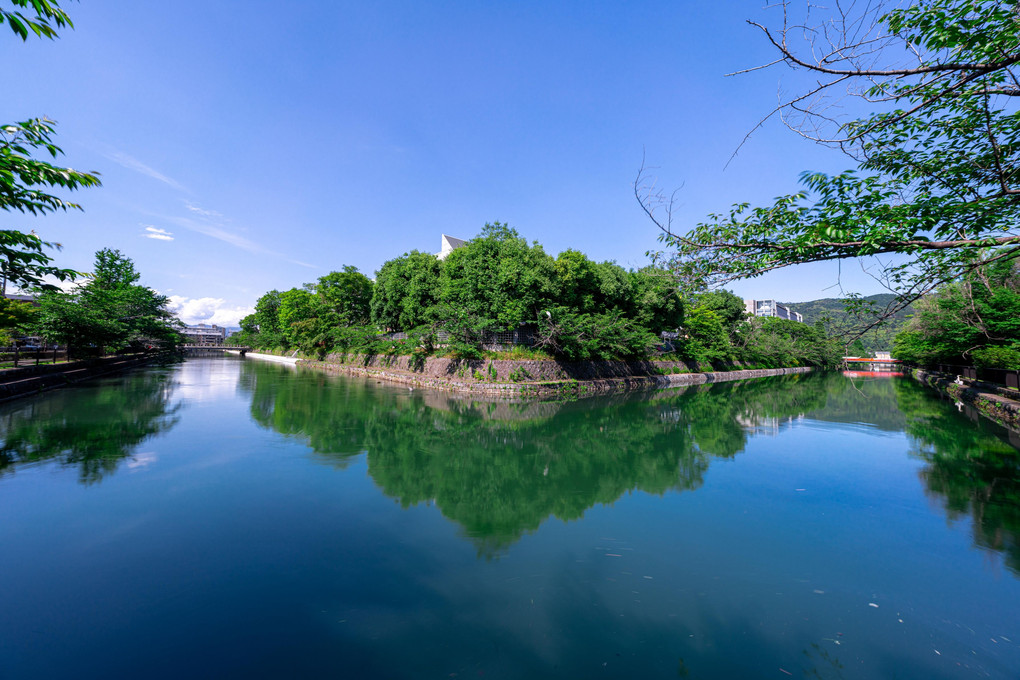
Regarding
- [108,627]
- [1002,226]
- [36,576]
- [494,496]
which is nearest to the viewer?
[108,627]

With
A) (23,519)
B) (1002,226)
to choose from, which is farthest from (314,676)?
(1002,226)

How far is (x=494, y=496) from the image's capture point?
563 cm

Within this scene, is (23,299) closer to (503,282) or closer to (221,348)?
(221,348)

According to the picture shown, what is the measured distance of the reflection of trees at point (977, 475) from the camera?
4750 millimetres

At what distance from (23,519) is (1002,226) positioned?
10662mm

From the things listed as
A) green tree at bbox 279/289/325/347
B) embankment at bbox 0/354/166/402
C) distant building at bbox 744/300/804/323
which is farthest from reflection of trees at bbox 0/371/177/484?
distant building at bbox 744/300/804/323

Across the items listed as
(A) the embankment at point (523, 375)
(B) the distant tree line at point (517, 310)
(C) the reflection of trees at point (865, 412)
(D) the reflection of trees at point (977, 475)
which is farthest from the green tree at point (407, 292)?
(D) the reflection of trees at point (977, 475)

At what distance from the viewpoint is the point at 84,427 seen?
28.7 feet

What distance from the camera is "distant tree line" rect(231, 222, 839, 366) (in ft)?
60.2

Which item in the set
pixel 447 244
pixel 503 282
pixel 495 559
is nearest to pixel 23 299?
pixel 447 244

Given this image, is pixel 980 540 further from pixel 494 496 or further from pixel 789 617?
pixel 494 496

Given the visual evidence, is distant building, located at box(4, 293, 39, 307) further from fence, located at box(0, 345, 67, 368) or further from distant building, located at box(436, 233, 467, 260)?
distant building, located at box(436, 233, 467, 260)

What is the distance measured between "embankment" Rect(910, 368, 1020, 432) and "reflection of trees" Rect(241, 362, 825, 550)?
4904 millimetres

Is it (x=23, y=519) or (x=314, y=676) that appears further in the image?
(x=23, y=519)
